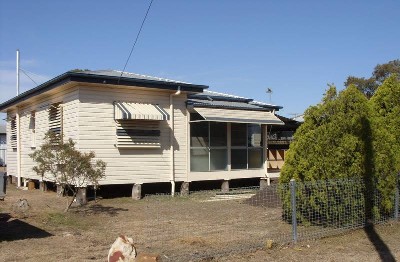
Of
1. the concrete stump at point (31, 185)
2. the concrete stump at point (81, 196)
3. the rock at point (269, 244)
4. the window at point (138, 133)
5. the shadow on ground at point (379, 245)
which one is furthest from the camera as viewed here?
the concrete stump at point (31, 185)

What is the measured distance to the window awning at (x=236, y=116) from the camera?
52.9 ft

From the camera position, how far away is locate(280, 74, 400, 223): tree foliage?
9.04m

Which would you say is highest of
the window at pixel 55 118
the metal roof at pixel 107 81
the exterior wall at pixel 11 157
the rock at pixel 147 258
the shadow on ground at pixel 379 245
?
the metal roof at pixel 107 81

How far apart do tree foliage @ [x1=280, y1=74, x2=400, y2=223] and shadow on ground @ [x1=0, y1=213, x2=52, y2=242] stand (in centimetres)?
502

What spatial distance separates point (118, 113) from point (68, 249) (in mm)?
7313

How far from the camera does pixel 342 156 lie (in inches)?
360

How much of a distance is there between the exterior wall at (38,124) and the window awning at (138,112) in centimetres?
129

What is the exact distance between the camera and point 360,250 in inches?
294

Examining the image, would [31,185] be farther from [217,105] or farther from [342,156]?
[342,156]

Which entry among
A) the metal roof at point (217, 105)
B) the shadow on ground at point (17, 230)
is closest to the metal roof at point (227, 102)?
the metal roof at point (217, 105)

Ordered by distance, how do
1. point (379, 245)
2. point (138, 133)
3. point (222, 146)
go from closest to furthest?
point (379, 245)
point (138, 133)
point (222, 146)

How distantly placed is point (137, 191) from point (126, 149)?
140cm

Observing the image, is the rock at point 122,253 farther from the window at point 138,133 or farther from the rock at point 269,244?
the window at point 138,133

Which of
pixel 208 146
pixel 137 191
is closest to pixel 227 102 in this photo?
pixel 208 146
